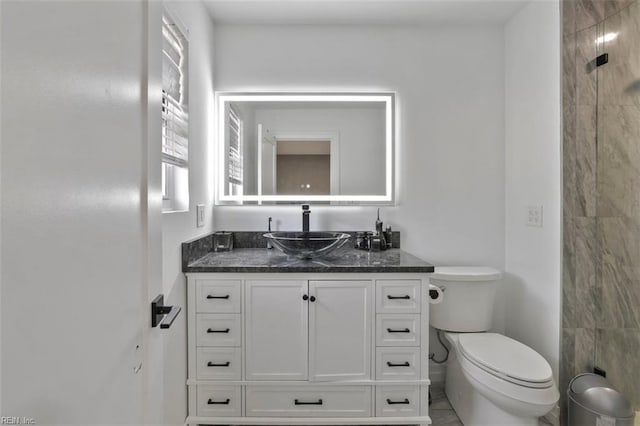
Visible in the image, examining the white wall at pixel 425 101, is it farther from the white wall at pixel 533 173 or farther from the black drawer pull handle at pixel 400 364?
the black drawer pull handle at pixel 400 364

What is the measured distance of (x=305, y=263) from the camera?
5.28 feet

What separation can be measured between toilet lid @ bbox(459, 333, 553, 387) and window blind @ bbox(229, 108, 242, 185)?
172 cm

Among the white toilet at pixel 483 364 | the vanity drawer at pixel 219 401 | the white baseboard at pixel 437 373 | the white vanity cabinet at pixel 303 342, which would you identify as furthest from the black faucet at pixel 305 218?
the white baseboard at pixel 437 373

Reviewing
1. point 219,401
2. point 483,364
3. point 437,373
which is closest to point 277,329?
point 219,401

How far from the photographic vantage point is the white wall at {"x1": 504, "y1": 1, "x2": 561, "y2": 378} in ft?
5.62

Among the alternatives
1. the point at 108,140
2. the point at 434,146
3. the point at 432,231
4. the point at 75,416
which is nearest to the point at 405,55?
the point at 434,146

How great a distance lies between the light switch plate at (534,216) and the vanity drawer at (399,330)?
95 cm

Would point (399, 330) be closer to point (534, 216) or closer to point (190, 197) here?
point (534, 216)

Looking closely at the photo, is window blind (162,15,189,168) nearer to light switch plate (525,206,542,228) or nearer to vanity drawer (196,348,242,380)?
vanity drawer (196,348,242,380)

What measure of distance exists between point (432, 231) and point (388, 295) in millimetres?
766

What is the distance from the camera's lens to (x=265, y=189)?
2.15m

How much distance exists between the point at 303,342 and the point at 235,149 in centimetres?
134

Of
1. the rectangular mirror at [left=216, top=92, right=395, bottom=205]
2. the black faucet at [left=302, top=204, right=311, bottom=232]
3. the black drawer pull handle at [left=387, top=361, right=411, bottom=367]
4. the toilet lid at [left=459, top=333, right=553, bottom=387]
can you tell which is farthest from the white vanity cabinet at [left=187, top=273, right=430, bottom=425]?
the rectangular mirror at [left=216, top=92, right=395, bottom=205]

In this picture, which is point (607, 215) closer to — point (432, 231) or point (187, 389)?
point (432, 231)
